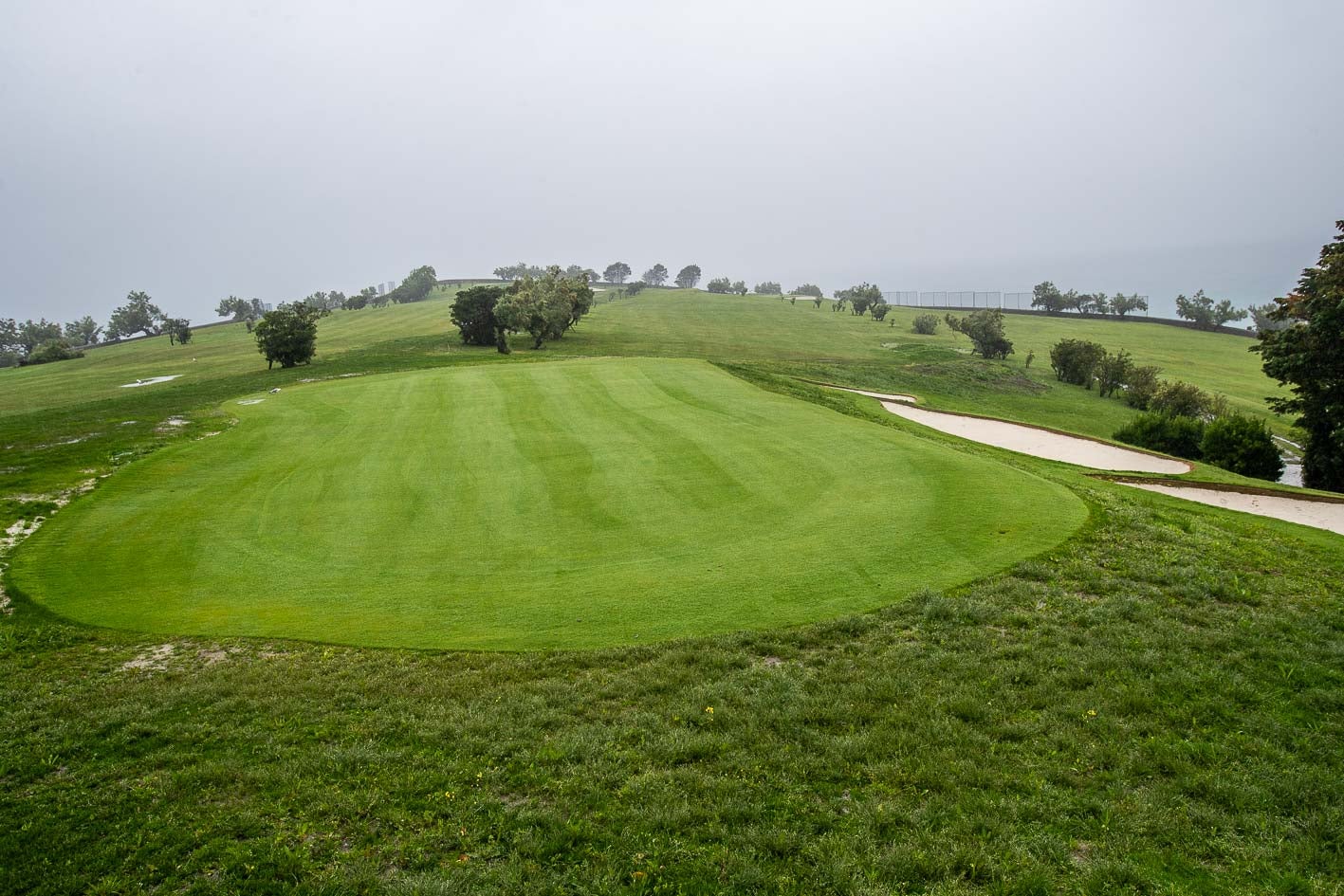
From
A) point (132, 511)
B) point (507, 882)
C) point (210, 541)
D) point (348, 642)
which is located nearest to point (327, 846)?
point (507, 882)

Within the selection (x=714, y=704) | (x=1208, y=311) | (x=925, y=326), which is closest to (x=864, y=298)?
(x=925, y=326)

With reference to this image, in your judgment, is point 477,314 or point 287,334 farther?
point 477,314

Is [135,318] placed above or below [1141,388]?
above

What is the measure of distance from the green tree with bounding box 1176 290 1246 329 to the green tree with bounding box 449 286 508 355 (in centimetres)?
9110

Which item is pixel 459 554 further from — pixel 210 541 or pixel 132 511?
pixel 132 511

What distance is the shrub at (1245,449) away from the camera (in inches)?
961

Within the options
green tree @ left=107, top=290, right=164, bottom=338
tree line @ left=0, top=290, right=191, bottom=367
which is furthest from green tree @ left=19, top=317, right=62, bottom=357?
green tree @ left=107, top=290, right=164, bottom=338

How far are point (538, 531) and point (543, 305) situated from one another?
151 ft

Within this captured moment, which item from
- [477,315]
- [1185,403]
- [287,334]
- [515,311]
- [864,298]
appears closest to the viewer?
[1185,403]

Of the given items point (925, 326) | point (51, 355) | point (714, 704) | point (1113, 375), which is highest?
point (51, 355)

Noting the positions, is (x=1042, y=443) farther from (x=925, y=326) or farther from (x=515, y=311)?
(x=925, y=326)

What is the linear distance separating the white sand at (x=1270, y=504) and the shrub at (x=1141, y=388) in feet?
93.3

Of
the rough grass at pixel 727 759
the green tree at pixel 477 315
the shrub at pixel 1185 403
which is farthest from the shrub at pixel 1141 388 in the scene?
the green tree at pixel 477 315

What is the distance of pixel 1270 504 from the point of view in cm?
1795
